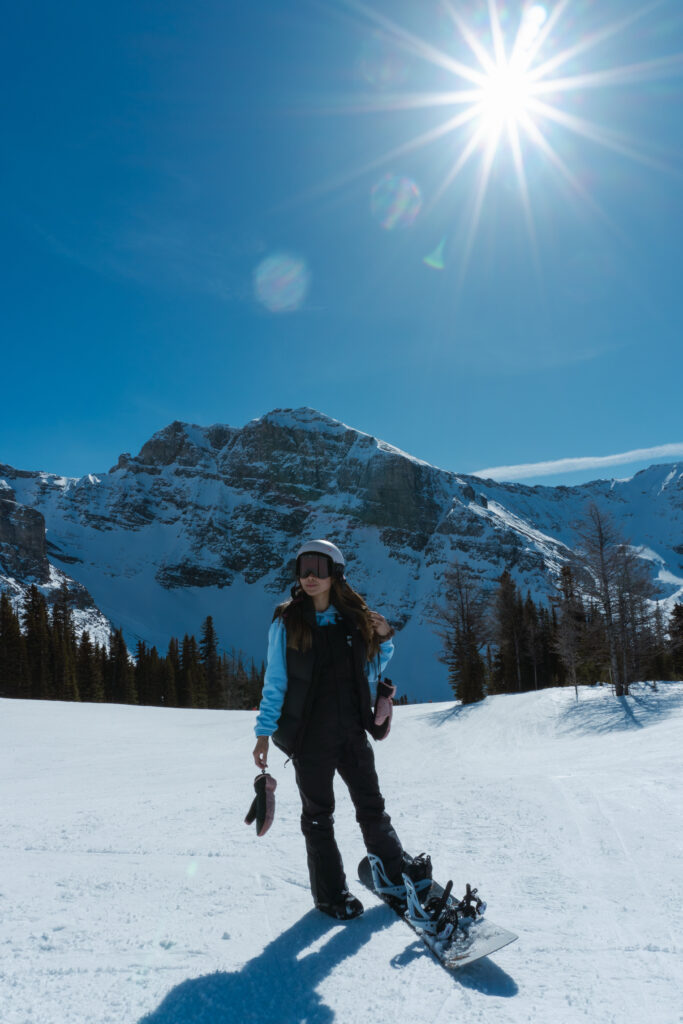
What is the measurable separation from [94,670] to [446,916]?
56236 millimetres

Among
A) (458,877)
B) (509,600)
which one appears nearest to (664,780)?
(458,877)

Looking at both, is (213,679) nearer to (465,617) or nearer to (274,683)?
(465,617)

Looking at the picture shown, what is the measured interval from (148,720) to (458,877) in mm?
22863

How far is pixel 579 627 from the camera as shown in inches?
1238

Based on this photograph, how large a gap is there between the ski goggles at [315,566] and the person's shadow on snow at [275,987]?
1.86 m

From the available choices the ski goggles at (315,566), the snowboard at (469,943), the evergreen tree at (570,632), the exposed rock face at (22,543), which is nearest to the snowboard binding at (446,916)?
the snowboard at (469,943)

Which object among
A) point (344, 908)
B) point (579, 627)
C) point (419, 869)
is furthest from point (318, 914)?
point (579, 627)

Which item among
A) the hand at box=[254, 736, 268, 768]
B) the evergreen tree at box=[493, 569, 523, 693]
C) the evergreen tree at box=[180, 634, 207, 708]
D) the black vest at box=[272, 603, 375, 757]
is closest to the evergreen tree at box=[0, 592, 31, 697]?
the evergreen tree at box=[180, 634, 207, 708]

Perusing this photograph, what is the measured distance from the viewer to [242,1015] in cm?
218

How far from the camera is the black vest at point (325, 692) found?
3.28 meters

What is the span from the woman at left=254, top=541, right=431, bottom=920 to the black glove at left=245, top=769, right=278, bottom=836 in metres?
0.12

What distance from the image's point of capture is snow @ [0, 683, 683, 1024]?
88.0 inches

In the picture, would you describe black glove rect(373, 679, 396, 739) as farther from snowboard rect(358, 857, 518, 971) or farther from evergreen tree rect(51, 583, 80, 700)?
evergreen tree rect(51, 583, 80, 700)

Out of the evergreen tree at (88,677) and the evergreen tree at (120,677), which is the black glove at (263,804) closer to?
the evergreen tree at (88,677)
